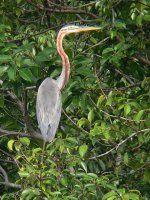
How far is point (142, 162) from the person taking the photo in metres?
3.74

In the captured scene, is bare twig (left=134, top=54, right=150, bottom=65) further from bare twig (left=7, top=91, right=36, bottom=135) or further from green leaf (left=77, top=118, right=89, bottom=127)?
bare twig (left=7, top=91, right=36, bottom=135)

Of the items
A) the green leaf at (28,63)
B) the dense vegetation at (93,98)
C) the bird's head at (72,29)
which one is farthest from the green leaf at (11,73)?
the bird's head at (72,29)

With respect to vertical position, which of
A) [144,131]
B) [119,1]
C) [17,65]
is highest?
[119,1]

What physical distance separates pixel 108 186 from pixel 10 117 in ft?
5.52

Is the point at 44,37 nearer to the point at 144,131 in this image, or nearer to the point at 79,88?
the point at 79,88

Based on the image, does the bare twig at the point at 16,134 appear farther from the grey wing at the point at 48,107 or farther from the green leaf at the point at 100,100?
the green leaf at the point at 100,100

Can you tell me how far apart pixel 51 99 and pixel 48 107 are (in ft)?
0.27

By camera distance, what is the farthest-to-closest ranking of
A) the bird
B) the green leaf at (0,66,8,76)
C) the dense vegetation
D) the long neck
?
the bird < the long neck < the green leaf at (0,66,8,76) < the dense vegetation

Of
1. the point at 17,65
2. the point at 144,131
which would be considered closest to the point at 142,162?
the point at 144,131

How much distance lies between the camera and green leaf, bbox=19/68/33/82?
11.1ft

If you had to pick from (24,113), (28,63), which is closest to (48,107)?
(24,113)

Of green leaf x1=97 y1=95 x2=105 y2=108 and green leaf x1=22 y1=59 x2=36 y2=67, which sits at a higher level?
green leaf x1=22 y1=59 x2=36 y2=67

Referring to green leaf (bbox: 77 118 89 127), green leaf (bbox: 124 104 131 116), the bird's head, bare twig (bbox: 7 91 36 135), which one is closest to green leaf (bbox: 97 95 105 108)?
green leaf (bbox: 77 118 89 127)

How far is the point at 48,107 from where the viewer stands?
13.3 feet
